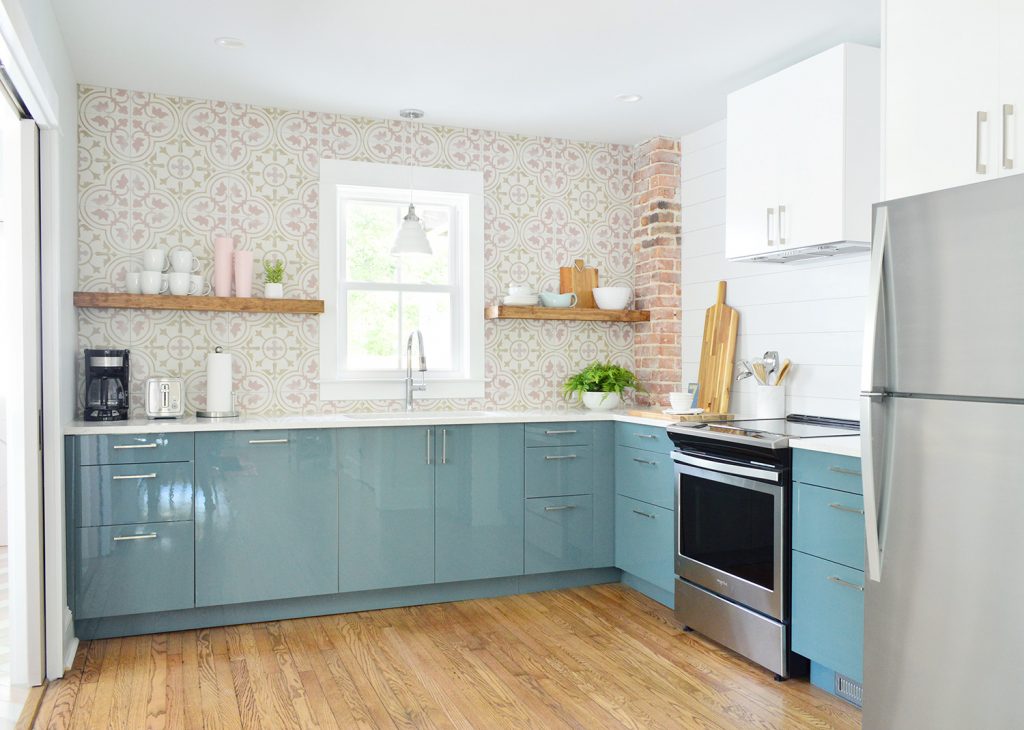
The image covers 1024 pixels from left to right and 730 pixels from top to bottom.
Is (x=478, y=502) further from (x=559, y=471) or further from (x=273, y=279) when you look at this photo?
(x=273, y=279)

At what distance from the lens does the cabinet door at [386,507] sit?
146 inches

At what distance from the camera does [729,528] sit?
3.26m

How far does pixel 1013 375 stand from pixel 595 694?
1719 mm

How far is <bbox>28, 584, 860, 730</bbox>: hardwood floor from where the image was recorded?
2.68m

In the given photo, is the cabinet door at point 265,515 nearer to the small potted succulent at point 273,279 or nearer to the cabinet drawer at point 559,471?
the small potted succulent at point 273,279

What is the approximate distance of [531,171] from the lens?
471cm

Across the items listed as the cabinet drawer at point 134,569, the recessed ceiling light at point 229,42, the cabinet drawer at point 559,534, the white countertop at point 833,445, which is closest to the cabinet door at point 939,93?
the white countertop at point 833,445

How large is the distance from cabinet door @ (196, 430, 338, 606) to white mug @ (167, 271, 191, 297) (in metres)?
0.80

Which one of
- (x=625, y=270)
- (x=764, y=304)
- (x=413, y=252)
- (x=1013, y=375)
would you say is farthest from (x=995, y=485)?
(x=625, y=270)

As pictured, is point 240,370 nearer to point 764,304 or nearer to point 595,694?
point 595,694

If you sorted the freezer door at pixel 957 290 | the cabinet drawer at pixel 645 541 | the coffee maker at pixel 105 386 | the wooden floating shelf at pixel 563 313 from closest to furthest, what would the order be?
the freezer door at pixel 957 290, the coffee maker at pixel 105 386, the cabinet drawer at pixel 645 541, the wooden floating shelf at pixel 563 313

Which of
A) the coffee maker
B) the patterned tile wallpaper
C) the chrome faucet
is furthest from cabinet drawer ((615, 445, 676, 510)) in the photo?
the coffee maker

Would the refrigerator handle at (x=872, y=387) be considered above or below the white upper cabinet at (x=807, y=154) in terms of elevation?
below

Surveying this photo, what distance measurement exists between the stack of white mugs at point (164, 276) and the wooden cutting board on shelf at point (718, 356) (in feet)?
8.45
